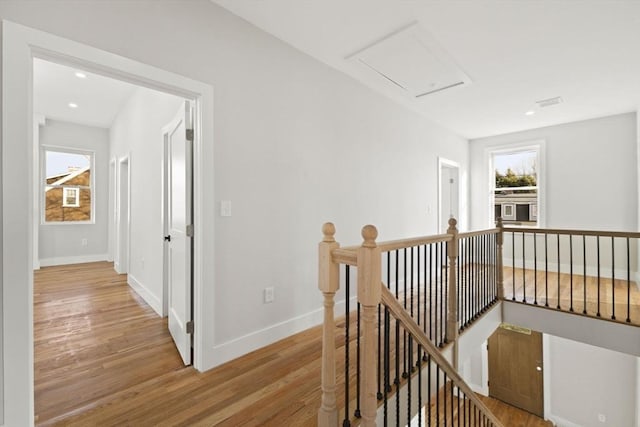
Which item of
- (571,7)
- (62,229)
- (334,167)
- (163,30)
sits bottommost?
(62,229)

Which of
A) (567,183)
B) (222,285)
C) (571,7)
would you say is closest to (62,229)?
(222,285)

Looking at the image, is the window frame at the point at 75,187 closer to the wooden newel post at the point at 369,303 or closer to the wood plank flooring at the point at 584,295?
the wooden newel post at the point at 369,303

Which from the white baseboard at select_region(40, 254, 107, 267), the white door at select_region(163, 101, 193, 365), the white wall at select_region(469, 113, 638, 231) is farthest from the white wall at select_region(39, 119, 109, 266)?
the white wall at select_region(469, 113, 638, 231)

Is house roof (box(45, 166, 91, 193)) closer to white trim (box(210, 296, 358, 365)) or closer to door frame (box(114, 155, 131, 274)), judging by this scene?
door frame (box(114, 155, 131, 274))

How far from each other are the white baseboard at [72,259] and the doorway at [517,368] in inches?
339

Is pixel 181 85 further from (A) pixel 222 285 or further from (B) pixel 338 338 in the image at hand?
(B) pixel 338 338

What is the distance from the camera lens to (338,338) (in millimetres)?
2561

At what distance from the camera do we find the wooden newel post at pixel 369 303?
124 centimetres

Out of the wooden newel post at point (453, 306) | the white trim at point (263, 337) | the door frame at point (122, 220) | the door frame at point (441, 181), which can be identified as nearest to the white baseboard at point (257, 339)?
the white trim at point (263, 337)

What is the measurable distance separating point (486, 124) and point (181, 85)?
504 centimetres

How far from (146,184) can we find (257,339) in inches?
102

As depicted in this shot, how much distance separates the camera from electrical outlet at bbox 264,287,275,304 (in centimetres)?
241

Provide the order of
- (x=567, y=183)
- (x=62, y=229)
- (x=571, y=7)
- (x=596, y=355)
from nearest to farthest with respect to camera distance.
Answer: (x=571, y=7) < (x=596, y=355) < (x=567, y=183) < (x=62, y=229)

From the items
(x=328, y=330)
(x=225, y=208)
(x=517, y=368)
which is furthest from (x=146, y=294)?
(x=517, y=368)
